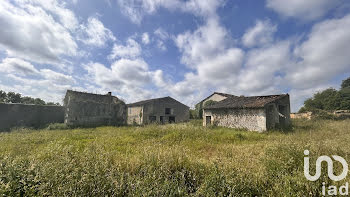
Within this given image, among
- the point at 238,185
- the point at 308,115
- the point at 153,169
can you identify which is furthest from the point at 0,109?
the point at 308,115

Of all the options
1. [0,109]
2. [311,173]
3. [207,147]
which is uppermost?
[0,109]

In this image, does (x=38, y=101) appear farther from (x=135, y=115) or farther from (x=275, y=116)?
(x=275, y=116)

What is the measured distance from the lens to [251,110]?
12.1 metres

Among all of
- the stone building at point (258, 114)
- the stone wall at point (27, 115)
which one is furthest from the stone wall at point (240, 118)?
the stone wall at point (27, 115)

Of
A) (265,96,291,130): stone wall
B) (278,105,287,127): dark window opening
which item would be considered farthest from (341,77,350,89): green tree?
(265,96,291,130): stone wall

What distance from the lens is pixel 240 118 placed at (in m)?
12.8

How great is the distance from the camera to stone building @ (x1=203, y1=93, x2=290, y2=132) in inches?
448

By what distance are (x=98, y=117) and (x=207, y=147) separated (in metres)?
17.4

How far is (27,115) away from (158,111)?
16690mm

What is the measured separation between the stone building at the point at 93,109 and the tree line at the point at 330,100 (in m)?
30.8

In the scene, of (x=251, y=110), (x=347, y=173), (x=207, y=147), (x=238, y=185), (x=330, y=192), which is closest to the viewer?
(x=330, y=192)

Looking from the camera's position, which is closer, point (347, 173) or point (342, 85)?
point (347, 173)

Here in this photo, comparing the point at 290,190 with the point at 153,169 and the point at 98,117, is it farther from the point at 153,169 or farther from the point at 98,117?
the point at 98,117

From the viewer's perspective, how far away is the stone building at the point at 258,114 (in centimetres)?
1137
